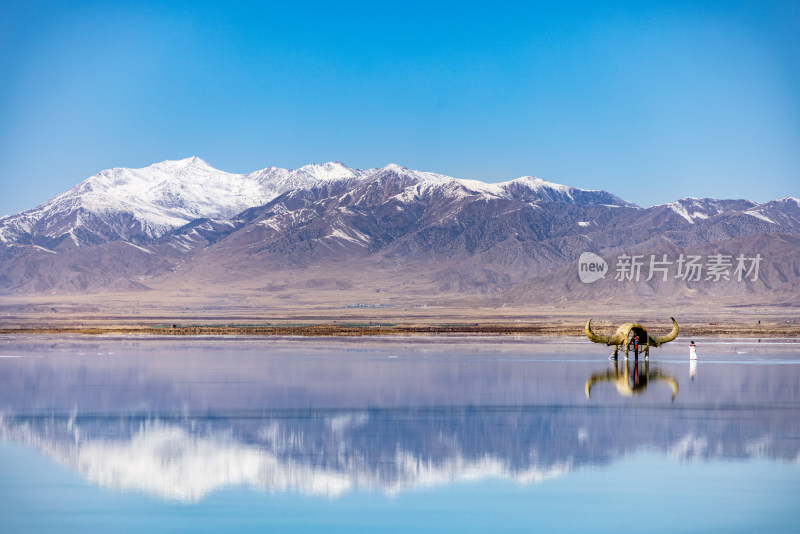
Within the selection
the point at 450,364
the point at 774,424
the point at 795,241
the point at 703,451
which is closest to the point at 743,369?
the point at 450,364

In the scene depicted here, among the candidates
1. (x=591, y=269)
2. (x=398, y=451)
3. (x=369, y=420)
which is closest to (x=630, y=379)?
(x=369, y=420)

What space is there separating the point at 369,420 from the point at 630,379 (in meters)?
12.1

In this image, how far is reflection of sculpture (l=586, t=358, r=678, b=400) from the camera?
25.6 m

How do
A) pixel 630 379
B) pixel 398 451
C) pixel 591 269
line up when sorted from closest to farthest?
pixel 398 451 → pixel 630 379 → pixel 591 269

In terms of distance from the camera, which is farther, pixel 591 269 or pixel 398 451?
pixel 591 269

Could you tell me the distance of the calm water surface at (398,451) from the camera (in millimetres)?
12219

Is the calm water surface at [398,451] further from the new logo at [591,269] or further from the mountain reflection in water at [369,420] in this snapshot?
the new logo at [591,269]

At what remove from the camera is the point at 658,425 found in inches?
757

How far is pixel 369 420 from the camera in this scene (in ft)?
65.1

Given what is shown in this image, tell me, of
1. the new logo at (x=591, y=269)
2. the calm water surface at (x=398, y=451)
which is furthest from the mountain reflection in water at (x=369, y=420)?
the new logo at (x=591, y=269)

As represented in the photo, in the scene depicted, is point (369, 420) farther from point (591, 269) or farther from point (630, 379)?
point (591, 269)

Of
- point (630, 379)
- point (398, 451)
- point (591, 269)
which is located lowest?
point (398, 451)

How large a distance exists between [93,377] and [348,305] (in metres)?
117

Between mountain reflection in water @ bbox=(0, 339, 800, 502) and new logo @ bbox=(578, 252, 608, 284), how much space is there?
385 feet
